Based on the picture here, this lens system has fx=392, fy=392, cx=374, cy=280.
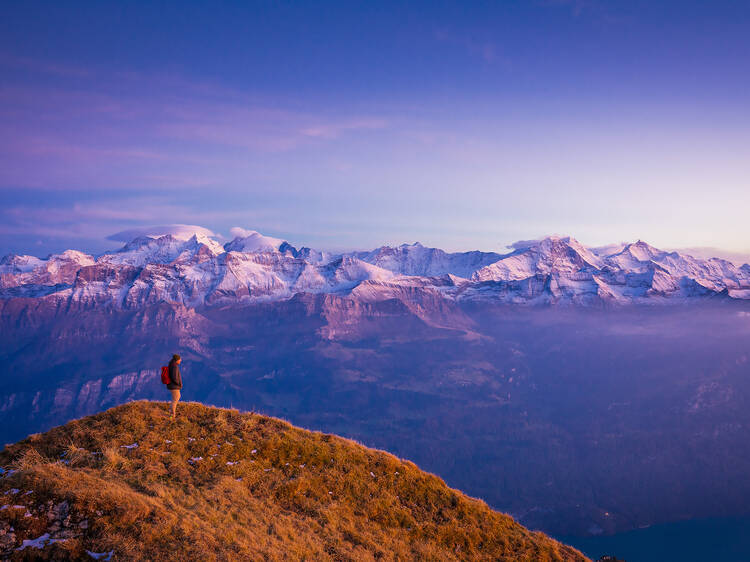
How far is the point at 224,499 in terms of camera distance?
72.2ft

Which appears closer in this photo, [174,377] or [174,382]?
[174,382]

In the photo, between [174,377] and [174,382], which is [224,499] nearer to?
[174,382]

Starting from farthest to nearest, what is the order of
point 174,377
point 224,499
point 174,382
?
point 174,377 < point 174,382 < point 224,499

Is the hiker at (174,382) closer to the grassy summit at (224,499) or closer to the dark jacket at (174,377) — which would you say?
the dark jacket at (174,377)

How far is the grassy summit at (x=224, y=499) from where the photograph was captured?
16.9 meters

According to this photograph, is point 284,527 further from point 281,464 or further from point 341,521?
point 281,464

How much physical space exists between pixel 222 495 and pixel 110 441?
8.91m

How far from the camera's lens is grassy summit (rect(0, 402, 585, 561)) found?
16891 millimetres

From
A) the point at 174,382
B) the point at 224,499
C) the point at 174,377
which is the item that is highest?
the point at 174,377

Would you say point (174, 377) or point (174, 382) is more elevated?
point (174, 377)

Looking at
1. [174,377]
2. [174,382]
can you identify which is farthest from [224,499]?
[174,377]

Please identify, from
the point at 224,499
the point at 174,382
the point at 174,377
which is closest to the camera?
the point at 224,499

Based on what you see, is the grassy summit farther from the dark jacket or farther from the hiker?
the dark jacket

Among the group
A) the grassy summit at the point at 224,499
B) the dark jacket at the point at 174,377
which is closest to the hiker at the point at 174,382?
the dark jacket at the point at 174,377
